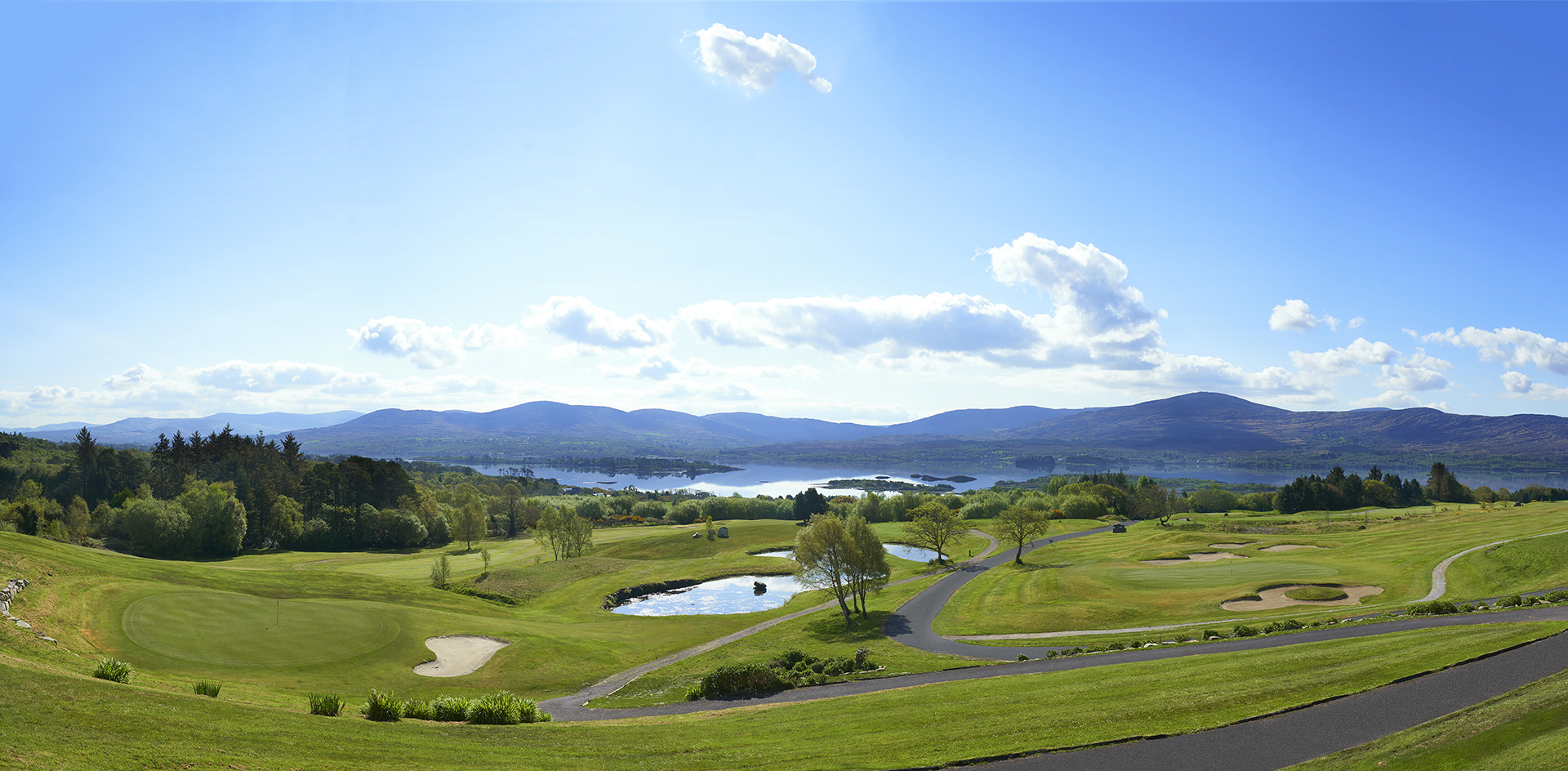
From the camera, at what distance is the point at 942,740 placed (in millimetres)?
20516

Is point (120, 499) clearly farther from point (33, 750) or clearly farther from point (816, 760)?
point (816, 760)

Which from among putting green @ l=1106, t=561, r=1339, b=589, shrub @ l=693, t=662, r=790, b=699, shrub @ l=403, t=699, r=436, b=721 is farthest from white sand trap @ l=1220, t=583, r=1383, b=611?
shrub @ l=403, t=699, r=436, b=721

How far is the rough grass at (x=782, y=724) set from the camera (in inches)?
594

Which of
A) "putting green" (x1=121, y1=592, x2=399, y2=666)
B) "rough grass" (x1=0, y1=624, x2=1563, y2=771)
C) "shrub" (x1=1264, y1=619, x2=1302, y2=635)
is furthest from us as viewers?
"shrub" (x1=1264, y1=619, x2=1302, y2=635)

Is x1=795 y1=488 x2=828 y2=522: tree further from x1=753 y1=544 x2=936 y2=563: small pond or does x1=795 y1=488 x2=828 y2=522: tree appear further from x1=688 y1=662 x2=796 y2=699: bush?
x1=688 y1=662 x2=796 y2=699: bush

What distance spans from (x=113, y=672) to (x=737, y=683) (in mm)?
24297

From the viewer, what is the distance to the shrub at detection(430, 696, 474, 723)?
24.8 metres

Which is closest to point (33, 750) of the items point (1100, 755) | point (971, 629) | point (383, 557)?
point (1100, 755)

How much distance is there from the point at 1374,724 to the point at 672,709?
26.2 metres

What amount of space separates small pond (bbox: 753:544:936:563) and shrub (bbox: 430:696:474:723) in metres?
79.7

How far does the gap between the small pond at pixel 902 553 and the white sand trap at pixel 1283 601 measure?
54916 millimetres

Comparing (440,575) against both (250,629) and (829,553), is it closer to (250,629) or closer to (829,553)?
(250,629)

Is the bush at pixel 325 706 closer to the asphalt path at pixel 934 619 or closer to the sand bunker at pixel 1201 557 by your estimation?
the asphalt path at pixel 934 619

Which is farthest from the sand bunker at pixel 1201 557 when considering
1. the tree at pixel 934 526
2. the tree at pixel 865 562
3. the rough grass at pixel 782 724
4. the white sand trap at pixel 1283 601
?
the rough grass at pixel 782 724
